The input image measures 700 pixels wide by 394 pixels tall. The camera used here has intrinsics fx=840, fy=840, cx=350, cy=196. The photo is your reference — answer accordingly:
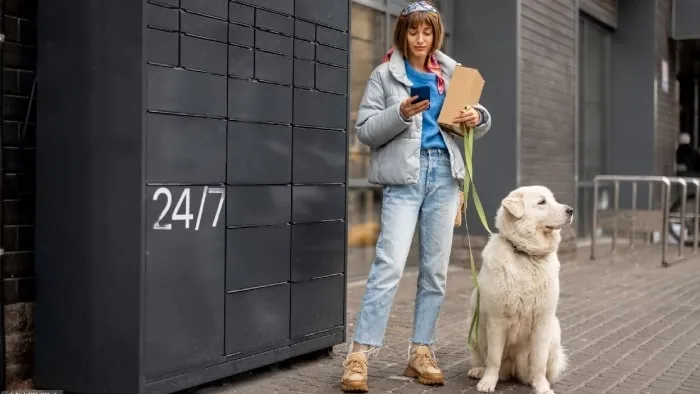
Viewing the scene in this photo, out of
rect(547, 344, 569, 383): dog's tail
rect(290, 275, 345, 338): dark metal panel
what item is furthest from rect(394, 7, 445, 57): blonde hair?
rect(547, 344, 569, 383): dog's tail

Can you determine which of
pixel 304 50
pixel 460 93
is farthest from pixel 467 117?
pixel 304 50

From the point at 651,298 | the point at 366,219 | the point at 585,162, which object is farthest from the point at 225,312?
the point at 585,162

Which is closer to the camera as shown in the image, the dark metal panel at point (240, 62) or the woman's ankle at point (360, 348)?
the dark metal panel at point (240, 62)

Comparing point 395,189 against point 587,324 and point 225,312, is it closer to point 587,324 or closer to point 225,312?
point 225,312

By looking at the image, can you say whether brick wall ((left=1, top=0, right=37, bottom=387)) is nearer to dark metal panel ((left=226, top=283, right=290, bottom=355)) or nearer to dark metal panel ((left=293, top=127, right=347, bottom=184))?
dark metal panel ((left=226, top=283, right=290, bottom=355))

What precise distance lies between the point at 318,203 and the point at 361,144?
3.71 m

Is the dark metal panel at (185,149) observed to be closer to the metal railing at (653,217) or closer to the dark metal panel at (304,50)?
the dark metal panel at (304,50)

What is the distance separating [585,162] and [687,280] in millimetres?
4843

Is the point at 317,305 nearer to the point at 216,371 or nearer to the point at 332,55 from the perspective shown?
the point at 216,371

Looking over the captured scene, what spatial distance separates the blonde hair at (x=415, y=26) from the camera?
4.59 meters

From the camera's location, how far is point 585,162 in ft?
46.9

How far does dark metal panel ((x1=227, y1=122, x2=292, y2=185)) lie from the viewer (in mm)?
4398

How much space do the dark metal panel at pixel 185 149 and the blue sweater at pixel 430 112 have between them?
3.68 feet

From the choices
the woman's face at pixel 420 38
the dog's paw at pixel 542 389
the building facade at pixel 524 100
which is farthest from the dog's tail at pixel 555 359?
the building facade at pixel 524 100
